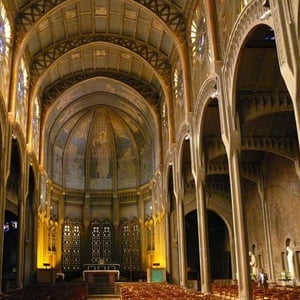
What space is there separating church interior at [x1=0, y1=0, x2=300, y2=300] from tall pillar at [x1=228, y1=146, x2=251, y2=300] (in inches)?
2.3

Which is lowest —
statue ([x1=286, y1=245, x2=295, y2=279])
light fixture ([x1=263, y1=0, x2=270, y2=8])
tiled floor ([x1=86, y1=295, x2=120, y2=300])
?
tiled floor ([x1=86, y1=295, x2=120, y2=300])

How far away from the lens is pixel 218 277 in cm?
4419

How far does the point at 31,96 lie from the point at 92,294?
674 inches

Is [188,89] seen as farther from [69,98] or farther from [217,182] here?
[69,98]

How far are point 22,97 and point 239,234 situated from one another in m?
20.8

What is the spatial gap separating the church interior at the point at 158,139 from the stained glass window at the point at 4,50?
4.9 inches

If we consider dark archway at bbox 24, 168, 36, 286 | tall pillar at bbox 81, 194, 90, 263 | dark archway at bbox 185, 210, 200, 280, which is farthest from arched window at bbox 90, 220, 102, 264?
dark archway at bbox 24, 168, 36, 286

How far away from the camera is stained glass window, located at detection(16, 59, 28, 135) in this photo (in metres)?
31.6

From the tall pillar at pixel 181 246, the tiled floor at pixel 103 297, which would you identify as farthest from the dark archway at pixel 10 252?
the tall pillar at pixel 181 246

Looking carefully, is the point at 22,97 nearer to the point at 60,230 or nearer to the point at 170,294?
the point at 60,230

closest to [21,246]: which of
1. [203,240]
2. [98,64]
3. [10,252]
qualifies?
[10,252]

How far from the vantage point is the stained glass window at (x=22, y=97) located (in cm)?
3162

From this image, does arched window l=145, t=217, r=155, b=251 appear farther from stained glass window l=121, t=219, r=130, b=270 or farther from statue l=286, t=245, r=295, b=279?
statue l=286, t=245, r=295, b=279

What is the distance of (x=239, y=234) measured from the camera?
746 inches
